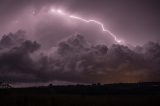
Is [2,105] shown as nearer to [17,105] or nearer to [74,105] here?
[17,105]

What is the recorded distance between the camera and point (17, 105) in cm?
6394

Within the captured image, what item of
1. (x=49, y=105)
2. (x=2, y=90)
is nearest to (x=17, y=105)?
(x=49, y=105)

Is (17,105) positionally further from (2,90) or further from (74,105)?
(2,90)

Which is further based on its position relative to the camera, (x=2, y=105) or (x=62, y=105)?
(x=62, y=105)

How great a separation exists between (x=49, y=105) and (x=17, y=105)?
766cm

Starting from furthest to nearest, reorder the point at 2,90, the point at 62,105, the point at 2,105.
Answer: the point at 2,90 < the point at 62,105 < the point at 2,105

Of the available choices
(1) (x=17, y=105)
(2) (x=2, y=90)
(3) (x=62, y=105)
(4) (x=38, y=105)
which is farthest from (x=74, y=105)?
(2) (x=2, y=90)

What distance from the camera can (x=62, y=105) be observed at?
67.0 metres

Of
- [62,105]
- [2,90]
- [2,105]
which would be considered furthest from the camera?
[2,90]

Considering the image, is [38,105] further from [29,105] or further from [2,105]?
[2,105]

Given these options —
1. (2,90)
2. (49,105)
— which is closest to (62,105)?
(49,105)

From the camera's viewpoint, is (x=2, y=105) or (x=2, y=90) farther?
(x=2, y=90)

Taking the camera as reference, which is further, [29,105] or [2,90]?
[2,90]

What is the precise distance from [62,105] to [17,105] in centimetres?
1099
